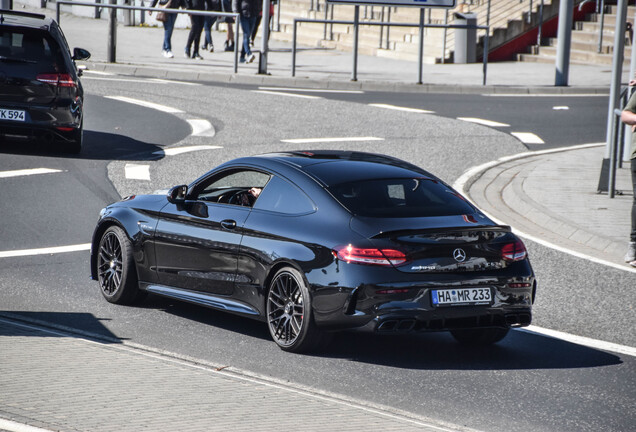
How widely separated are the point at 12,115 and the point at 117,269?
6938 millimetres

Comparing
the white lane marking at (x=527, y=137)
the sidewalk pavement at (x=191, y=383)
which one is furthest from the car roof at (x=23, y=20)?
the white lane marking at (x=527, y=137)

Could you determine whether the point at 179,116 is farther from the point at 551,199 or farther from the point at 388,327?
the point at 388,327

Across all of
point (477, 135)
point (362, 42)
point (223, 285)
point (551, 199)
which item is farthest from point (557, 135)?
point (362, 42)

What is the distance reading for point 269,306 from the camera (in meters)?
7.69

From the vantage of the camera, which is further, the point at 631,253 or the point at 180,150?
the point at 180,150

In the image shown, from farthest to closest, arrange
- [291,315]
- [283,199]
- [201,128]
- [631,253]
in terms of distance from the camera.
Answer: [201,128], [631,253], [283,199], [291,315]

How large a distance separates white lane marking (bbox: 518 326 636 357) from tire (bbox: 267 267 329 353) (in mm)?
1727

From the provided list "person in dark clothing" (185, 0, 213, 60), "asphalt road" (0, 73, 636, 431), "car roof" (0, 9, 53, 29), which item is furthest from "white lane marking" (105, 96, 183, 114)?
"person in dark clothing" (185, 0, 213, 60)

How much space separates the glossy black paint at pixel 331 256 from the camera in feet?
23.5

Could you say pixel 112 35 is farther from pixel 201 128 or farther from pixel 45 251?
pixel 45 251

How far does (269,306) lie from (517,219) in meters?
5.83

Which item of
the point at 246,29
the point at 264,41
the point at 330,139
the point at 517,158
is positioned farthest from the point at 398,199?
the point at 246,29

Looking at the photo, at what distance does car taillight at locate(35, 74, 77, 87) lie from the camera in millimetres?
15266

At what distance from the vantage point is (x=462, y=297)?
7293mm
